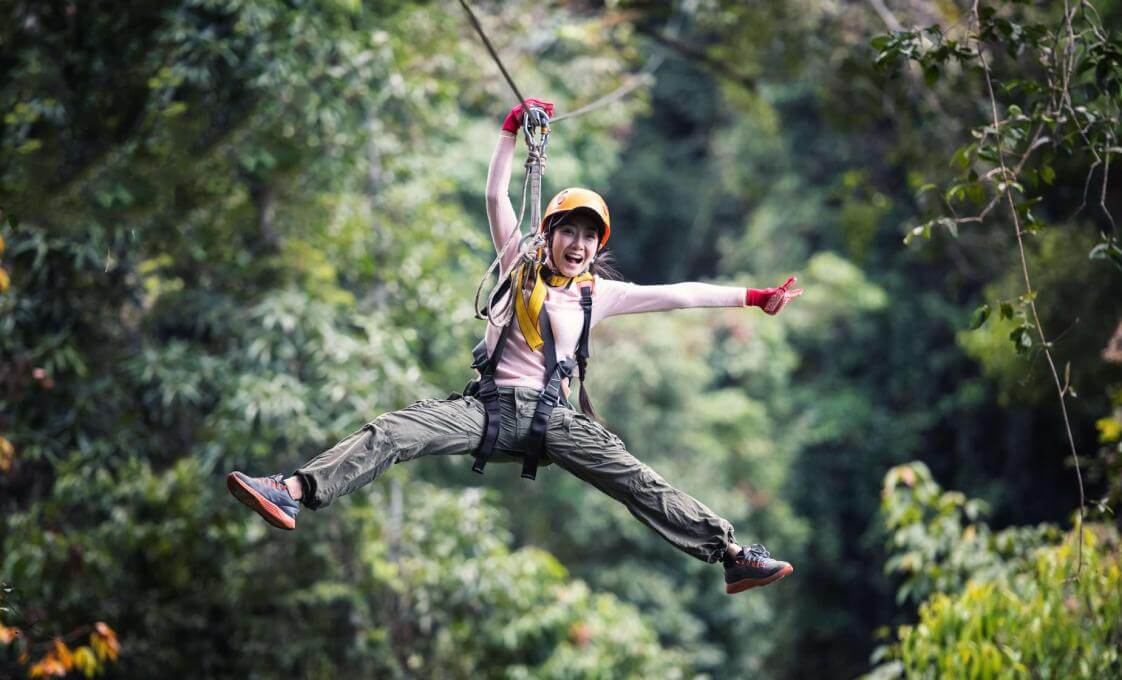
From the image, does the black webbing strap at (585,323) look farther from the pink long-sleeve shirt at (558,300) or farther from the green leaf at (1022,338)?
the green leaf at (1022,338)

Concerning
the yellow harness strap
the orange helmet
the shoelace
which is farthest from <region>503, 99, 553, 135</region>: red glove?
the shoelace

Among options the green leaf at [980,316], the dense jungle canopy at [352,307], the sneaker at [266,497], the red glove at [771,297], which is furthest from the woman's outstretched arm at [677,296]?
the sneaker at [266,497]

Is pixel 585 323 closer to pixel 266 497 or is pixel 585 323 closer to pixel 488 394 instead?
pixel 488 394

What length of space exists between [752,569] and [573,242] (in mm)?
932

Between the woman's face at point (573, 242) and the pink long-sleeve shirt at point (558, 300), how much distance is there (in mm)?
60

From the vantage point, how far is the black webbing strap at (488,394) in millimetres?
3059

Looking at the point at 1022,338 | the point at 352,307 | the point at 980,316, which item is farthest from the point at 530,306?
the point at 352,307

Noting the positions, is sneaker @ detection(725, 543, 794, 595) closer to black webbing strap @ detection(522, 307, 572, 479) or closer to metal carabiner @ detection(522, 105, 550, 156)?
black webbing strap @ detection(522, 307, 572, 479)

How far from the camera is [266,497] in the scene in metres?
2.68

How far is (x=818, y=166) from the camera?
44.4ft

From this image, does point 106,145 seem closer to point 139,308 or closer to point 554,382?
point 139,308

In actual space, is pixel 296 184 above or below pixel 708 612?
above

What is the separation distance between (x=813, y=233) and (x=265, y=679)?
345 inches

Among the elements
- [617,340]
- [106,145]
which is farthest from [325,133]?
[617,340]
